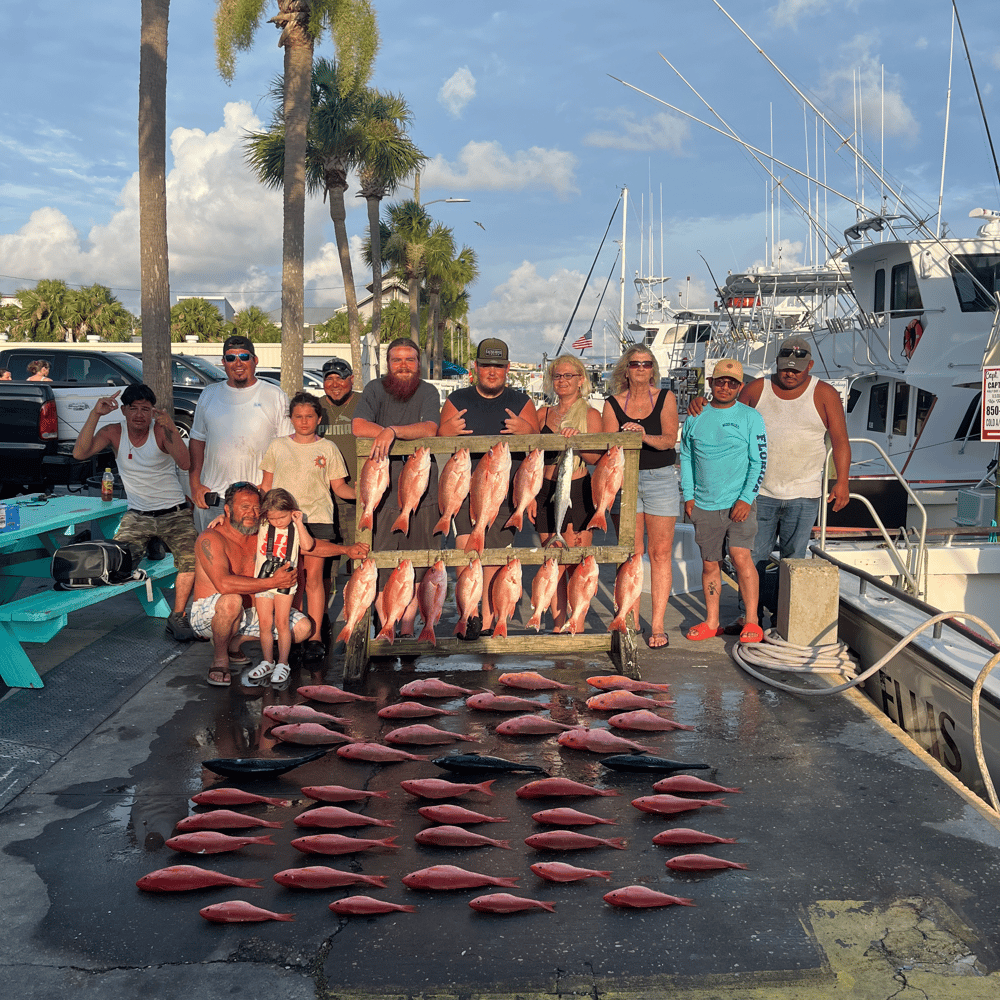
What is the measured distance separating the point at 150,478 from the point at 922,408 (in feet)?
39.8

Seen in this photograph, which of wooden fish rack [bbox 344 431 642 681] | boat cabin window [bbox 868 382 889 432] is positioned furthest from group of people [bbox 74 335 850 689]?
boat cabin window [bbox 868 382 889 432]

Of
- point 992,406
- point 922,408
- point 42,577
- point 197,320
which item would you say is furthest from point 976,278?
point 197,320

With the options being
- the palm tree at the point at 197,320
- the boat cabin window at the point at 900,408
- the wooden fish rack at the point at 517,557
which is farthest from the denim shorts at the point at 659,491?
the palm tree at the point at 197,320

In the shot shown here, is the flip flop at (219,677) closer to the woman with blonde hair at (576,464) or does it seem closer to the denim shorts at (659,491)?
the woman with blonde hair at (576,464)

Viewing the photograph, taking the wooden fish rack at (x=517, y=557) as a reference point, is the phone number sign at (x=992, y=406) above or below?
above

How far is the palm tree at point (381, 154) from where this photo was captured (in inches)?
1241

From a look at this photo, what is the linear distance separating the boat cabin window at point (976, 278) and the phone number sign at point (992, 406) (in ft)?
24.7

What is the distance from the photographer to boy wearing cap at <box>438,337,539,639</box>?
5746mm

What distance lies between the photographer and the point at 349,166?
31.4 m

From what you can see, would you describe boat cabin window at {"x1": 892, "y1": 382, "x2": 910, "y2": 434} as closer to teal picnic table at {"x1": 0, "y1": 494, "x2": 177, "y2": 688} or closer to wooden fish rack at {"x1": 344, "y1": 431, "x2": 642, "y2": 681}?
wooden fish rack at {"x1": 344, "y1": 431, "x2": 642, "y2": 681}

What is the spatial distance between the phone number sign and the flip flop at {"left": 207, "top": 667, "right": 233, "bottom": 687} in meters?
6.63

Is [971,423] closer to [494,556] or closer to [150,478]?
[494,556]

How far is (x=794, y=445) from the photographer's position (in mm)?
6379

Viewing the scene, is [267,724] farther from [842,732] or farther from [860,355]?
[860,355]
